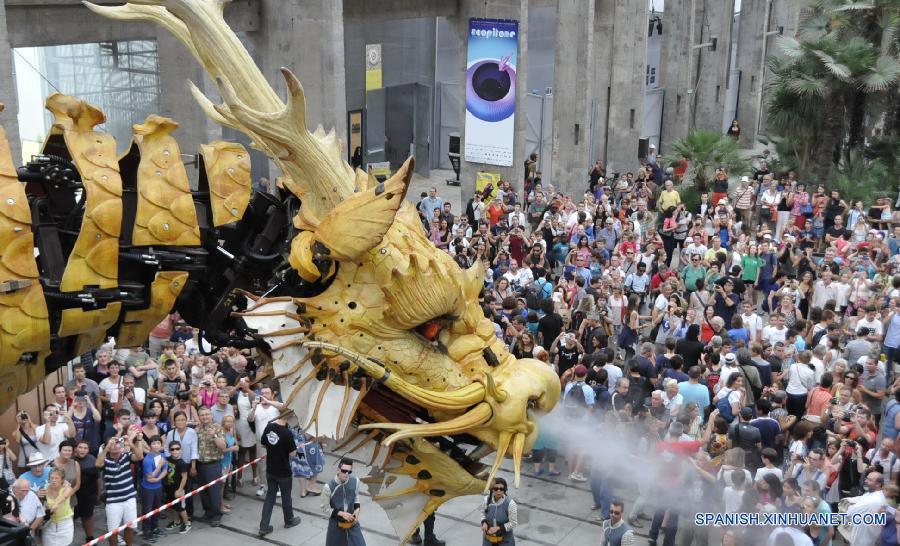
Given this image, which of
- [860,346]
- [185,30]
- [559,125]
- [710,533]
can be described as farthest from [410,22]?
[185,30]

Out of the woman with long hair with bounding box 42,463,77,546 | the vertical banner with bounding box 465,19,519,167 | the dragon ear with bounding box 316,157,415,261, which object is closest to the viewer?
the dragon ear with bounding box 316,157,415,261

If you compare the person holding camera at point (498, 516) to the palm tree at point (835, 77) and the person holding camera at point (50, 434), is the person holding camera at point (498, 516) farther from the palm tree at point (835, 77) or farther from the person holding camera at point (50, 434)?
the palm tree at point (835, 77)

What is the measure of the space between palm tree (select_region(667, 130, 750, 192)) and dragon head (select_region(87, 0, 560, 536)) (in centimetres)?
2040

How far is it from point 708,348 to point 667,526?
128 inches

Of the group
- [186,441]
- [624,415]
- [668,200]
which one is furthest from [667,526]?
[668,200]

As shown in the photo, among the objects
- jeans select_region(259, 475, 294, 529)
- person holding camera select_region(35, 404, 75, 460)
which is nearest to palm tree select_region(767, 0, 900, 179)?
jeans select_region(259, 475, 294, 529)

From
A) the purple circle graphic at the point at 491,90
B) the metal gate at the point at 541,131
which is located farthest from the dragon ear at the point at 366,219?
the metal gate at the point at 541,131

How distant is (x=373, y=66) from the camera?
2933 cm

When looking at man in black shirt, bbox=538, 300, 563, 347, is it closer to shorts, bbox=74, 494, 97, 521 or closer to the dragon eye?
shorts, bbox=74, 494, 97, 521

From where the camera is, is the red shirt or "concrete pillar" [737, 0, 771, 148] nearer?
the red shirt

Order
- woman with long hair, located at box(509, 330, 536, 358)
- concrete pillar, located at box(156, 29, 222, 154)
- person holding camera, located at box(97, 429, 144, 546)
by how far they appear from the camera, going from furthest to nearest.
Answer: concrete pillar, located at box(156, 29, 222, 154) < woman with long hair, located at box(509, 330, 536, 358) < person holding camera, located at box(97, 429, 144, 546)

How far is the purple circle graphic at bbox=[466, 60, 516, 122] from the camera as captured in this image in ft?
79.4

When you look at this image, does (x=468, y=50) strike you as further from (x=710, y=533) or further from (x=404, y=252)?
(x=404, y=252)

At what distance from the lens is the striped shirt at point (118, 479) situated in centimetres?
1103
